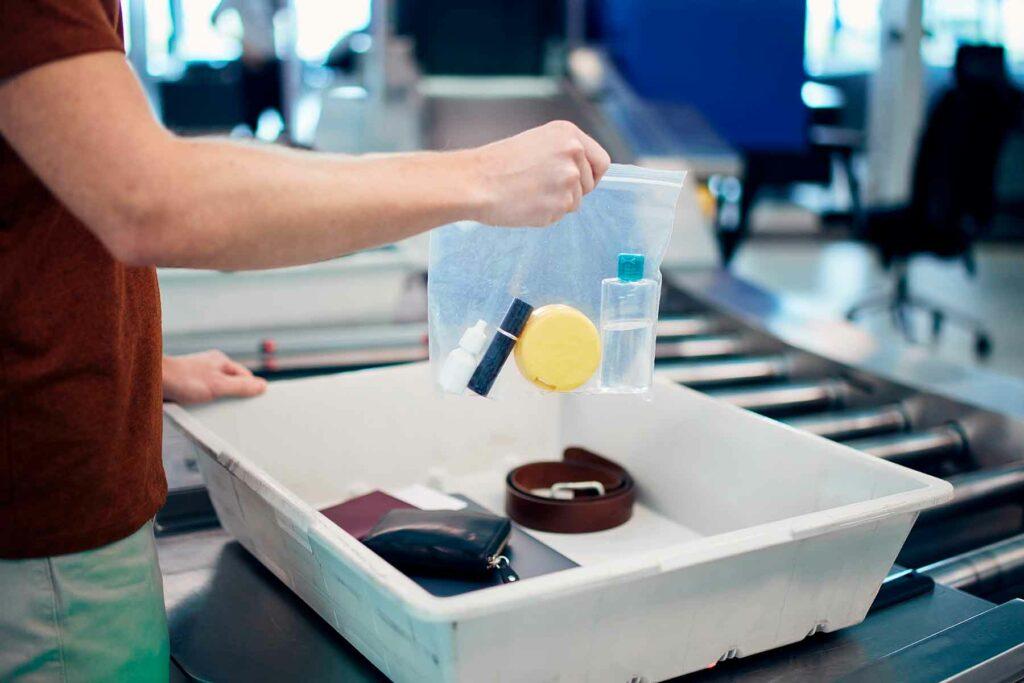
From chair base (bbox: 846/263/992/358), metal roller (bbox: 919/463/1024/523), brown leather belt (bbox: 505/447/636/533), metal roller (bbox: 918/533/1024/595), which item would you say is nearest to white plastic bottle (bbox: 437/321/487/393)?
brown leather belt (bbox: 505/447/636/533)

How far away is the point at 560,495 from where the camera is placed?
4.04 feet

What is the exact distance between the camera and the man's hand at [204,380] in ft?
3.87

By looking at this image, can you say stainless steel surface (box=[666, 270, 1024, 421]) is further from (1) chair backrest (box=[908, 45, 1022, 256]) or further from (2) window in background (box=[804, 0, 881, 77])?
(2) window in background (box=[804, 0, 881, 77])

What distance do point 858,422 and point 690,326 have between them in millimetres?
661

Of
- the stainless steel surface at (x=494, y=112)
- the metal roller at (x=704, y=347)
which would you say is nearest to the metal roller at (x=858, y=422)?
the metal roller at (x=704, y=347)

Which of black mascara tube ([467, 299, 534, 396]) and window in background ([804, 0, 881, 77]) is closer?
black mascara tube ([467, 299, 534, 396])

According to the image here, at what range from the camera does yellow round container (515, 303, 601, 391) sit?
2.93ft

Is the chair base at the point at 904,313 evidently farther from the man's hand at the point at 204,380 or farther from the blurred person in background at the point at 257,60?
the man's hand at the point at 204,380

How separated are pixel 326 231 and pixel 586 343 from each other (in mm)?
328

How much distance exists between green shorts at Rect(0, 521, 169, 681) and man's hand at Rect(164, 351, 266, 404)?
432 mm

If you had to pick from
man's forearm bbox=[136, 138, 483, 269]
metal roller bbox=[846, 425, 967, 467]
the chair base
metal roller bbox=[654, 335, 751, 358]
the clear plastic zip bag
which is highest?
man's forearm bbox=[136, 138, 483, 269]

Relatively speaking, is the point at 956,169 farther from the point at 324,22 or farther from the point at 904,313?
the point at 324,22

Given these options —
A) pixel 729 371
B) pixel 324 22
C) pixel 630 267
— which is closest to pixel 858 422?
pixel 729 371

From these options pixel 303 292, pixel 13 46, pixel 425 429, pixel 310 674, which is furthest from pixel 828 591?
pixel 303 292
